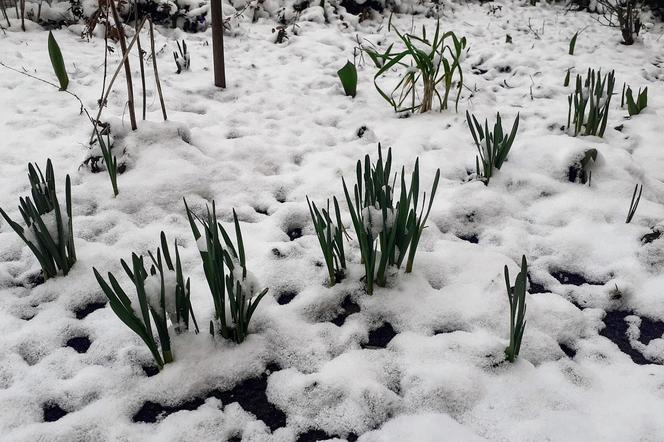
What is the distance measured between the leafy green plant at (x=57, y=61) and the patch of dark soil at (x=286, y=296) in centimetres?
209

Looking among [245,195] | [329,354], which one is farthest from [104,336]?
[245,195]

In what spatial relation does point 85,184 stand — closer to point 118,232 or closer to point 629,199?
point 118,232

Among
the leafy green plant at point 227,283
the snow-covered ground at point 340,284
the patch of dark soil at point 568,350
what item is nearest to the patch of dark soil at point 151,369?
the snow-covered ground at point 340,284

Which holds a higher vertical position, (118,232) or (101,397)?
(118,232)

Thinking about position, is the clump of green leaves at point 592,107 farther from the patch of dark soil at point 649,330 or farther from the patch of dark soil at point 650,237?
the patch of dark soil at point 649,330

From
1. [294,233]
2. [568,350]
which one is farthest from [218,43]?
[568,350]

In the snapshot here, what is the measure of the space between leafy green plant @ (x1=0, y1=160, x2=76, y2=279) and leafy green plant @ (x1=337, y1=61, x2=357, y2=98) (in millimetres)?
2042

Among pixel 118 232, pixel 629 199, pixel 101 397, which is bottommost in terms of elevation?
pixel 101 397

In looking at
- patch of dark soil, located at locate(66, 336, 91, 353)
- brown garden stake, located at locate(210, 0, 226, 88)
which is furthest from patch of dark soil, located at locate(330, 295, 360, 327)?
brown garden stake, located at locate(210, 0, 226, 88)

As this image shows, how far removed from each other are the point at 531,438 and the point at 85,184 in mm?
2069

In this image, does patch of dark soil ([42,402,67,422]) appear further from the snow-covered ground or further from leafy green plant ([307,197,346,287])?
leafy green plant ([307,197,346,287])

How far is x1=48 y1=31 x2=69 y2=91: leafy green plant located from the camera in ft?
9.45

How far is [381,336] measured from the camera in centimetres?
155

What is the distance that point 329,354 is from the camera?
4.82ft
